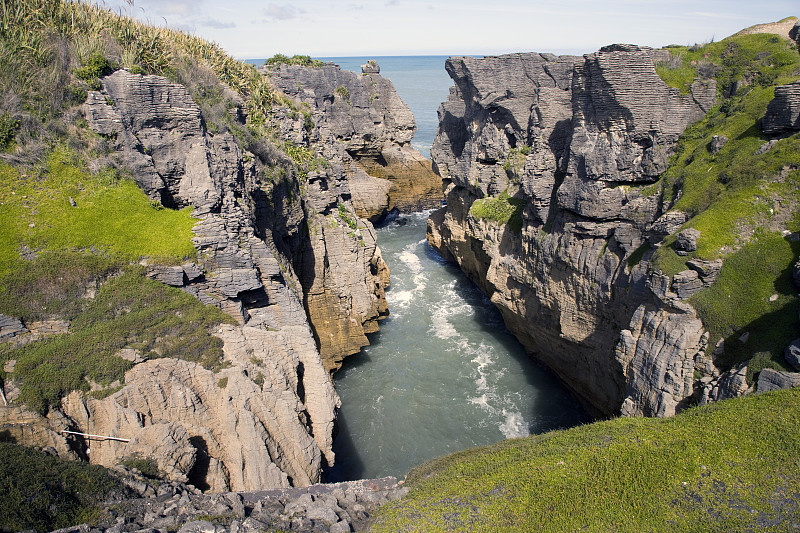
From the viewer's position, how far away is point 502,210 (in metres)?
32.4

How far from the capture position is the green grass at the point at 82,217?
1706 cm

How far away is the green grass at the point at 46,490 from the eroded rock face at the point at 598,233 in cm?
1687

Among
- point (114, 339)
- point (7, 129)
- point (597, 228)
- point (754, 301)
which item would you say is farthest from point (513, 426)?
point (7, 129)

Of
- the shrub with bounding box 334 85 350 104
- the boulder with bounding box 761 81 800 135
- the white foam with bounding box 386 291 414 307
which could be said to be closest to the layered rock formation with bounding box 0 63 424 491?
the white foam with bounding box 386 291 414 307

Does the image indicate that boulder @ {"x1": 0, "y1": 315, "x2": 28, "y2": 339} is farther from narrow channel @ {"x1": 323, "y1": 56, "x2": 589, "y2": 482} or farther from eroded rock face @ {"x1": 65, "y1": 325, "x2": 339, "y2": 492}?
narrow channel @ {"x1": 323, "y1": 56, "x2": 589, "y2": 482}

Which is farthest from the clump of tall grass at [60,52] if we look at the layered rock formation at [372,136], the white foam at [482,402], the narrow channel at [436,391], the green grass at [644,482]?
the layered rock formation at [372,136]

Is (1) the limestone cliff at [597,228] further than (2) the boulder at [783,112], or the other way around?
(2) the boulder at [783,112]

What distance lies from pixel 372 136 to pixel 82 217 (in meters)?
41.0

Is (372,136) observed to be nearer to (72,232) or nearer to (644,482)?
(72,232)

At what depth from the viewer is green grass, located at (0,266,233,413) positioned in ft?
47.9

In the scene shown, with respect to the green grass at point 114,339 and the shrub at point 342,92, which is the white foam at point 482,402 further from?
the shrub at point 342,92

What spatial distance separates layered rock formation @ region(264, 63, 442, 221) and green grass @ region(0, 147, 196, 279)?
29.3 meters

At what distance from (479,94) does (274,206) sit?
1842 cm

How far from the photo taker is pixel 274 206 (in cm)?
2441
